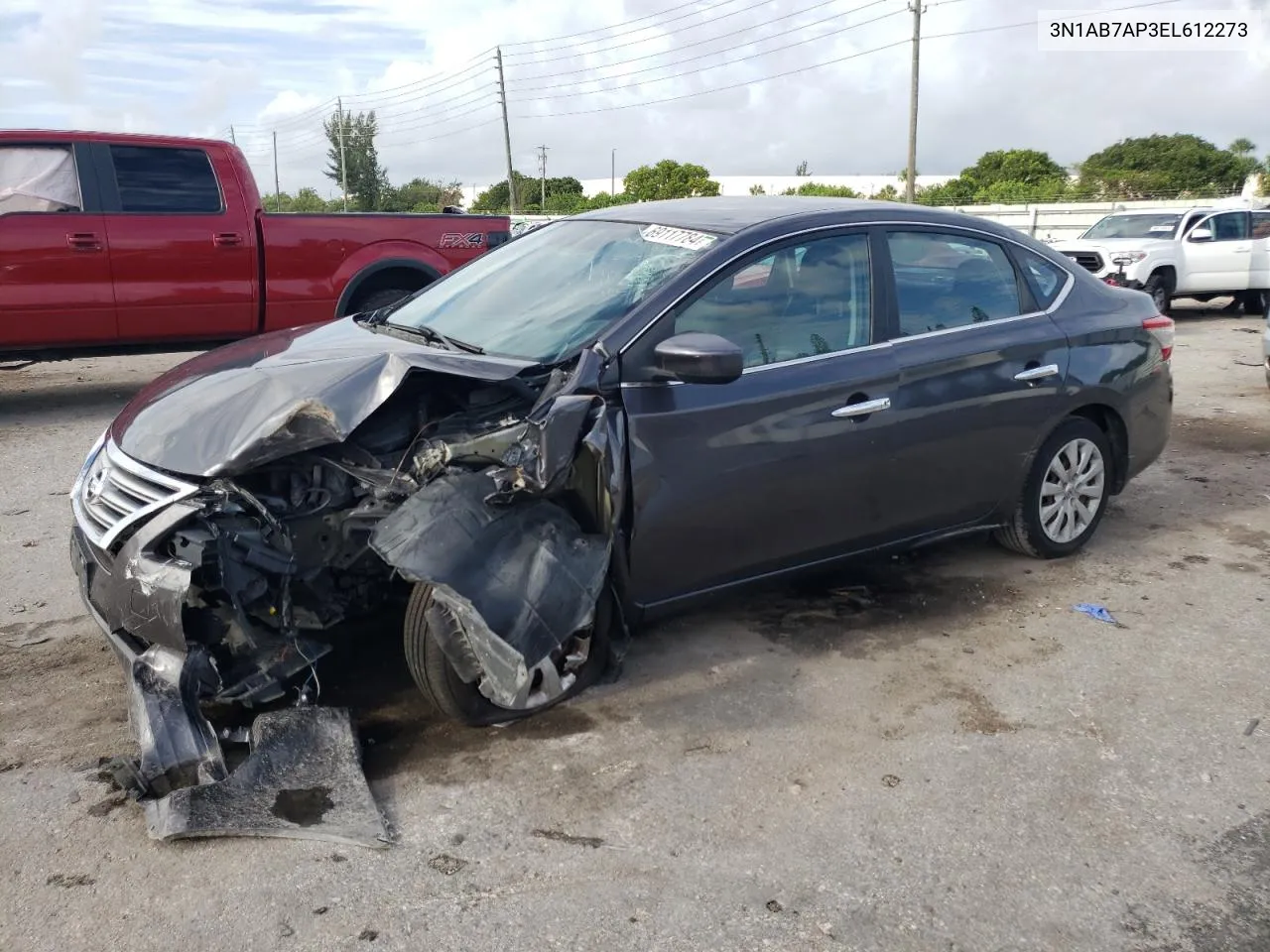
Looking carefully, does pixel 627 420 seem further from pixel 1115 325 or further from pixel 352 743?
pixel 1115 325

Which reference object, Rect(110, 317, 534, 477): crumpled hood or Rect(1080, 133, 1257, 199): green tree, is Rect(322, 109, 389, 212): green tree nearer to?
Rect(1080, 133, 1257, 199): green tree

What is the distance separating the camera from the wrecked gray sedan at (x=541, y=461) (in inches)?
131

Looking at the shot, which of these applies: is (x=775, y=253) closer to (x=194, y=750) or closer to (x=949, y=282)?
(x=949, y=282)

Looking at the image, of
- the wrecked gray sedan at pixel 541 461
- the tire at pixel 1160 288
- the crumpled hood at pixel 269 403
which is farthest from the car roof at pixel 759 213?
the tire at pixel 1160 288

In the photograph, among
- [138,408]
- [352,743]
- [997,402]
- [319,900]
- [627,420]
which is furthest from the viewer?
[997,402]

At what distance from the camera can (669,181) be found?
139 feet

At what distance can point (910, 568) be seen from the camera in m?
5.30

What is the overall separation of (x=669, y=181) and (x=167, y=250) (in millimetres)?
35787

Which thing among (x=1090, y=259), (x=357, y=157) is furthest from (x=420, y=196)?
(x=1090, y=259)

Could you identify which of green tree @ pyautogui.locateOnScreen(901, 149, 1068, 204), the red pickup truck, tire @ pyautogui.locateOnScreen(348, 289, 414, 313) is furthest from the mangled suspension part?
green tree @ pyautogui.locateOnScreen(901, 149, 1068, 204)

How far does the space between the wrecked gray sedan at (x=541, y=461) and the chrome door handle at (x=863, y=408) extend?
19 millimetres

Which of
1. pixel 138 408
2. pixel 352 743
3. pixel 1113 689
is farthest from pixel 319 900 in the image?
pixel 1113 689

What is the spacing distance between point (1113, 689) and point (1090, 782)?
0.75 m

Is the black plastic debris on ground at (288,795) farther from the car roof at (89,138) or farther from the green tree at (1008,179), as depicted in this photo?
the green tree at (1008,179)
